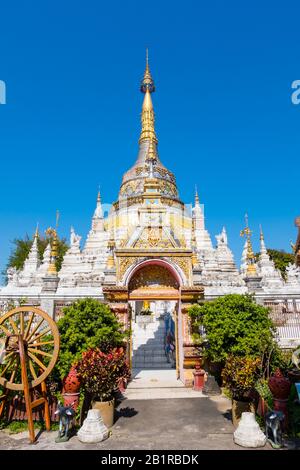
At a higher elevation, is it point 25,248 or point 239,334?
point 25,248

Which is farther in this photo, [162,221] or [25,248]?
[25,248]

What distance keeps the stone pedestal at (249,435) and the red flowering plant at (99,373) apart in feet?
8.94

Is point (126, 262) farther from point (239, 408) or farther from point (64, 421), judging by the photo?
point (239, 408)

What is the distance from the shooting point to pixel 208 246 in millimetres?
28734

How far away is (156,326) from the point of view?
21969 mm

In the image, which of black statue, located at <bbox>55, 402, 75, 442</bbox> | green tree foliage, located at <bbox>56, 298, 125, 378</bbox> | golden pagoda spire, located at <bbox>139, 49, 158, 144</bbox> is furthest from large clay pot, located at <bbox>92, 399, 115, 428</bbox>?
golden pagoda spire, located at <bbox>139, 49, 158, 144</bbox>

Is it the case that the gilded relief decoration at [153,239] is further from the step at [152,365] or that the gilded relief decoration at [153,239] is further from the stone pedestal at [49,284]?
the step at [152,365]

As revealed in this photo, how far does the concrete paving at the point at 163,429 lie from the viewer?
19.1ft

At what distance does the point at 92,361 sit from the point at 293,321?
777 cm

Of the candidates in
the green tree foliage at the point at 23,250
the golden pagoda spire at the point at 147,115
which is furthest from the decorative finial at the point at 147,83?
the green tree foliage at the point at 23,250

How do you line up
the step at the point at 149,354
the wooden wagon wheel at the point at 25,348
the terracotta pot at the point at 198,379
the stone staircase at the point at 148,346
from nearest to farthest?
the wooden wagon wheel at the point at 25,348 → the terracotta pot at the point at 198,379 → the stone staircase at the point at 148,346 → the step at the point at 149,354
